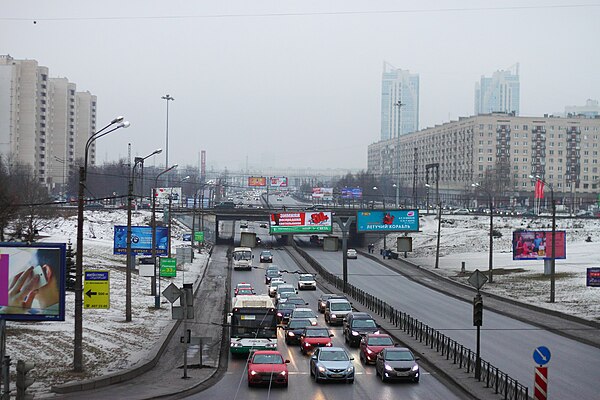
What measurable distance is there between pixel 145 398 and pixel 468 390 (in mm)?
8926

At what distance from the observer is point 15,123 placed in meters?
164

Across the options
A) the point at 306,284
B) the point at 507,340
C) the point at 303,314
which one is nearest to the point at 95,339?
the point at 303,314

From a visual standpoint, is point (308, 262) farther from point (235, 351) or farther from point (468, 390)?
point (468, 390)

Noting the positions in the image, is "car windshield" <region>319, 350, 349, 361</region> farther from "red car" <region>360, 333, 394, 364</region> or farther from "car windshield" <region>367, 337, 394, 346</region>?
"car windshield" <region>367, 337, 394, 346</region>

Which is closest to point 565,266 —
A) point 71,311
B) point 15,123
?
point 71,311

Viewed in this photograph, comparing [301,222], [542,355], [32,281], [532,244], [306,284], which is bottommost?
[306,284]

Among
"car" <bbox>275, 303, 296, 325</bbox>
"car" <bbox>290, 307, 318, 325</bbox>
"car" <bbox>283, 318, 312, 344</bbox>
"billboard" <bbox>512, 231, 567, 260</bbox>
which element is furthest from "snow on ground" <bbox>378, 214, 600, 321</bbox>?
"car" <bbox>283, 318, 312, 344</bbox>

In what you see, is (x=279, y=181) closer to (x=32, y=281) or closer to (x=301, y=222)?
(x=301, y=222)

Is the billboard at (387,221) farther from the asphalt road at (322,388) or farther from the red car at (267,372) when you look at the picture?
the red car at (267,372)

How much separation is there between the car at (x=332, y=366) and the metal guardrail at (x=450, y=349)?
13.1 ft

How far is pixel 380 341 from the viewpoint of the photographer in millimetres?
28828

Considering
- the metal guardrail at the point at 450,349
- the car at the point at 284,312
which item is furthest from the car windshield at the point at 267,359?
the car at the point at 284,312

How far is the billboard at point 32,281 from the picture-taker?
23.9 m

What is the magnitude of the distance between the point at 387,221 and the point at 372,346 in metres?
32.4
